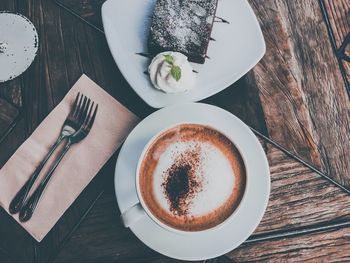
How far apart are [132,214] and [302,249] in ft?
1.57

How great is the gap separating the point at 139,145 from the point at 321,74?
551mm

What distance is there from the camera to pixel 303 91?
1251mm

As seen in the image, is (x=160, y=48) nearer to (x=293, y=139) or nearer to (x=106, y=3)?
(x=106, y=3)

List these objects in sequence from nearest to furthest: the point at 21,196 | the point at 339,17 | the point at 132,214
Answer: the point at 132,214
the point at 21,196
the point at 339,17

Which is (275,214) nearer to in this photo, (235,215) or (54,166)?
(235,215)

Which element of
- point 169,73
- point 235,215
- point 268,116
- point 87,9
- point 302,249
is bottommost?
point 302,249

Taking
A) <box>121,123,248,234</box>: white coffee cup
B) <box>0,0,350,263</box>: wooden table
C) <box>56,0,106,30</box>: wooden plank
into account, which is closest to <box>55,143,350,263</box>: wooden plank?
<box>0,0,350,263</box>: wooden table

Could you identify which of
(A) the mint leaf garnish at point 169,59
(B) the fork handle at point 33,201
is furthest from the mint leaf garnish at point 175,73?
(B) the fork handle at point 33,201

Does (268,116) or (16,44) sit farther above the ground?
(16,44)

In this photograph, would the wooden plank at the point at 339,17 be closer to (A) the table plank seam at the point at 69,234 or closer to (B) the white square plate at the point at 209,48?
(B) the white square plate at the point at 209,48

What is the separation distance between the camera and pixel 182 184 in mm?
1119

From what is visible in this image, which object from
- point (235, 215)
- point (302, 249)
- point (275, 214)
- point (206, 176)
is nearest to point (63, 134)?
point (206, 176)

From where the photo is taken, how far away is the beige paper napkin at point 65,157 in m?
1.18

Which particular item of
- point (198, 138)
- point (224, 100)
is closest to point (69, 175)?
point (198, 138)
